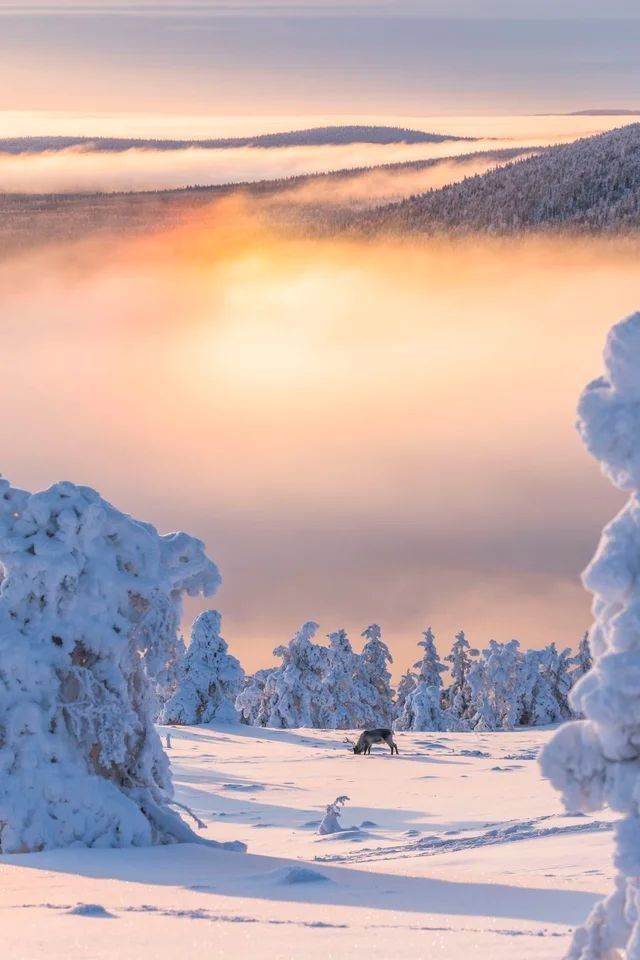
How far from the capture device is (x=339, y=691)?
68.0 meters

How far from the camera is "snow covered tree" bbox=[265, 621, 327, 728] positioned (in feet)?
217

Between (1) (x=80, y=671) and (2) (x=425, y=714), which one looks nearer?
(1) (x=80, y=671)

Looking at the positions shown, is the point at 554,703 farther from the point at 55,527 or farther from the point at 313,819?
the point at 55,527

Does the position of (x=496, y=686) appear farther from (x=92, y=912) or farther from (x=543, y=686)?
(x=92, y=912)

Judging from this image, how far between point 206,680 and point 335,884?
40.6 m

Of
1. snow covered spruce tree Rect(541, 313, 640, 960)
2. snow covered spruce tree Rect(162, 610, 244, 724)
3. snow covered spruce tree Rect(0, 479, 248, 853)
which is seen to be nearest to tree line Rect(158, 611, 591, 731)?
snow covered spruce tree Rect(162, 610, 244, 724)

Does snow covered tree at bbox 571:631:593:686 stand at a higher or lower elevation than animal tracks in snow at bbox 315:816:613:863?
higher

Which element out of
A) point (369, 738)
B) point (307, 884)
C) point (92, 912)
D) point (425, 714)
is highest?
point (425, 714)

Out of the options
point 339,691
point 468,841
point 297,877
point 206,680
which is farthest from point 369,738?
point 339,691

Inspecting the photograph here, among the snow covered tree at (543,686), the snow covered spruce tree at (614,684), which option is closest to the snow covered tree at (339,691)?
the snow covered tree at (543,686)

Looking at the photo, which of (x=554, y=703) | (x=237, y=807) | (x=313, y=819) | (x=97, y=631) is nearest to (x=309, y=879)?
(x=97, y=631)

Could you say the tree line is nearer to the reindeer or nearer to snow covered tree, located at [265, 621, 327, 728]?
snow covered tree, located at [265, 621, 327, 728]

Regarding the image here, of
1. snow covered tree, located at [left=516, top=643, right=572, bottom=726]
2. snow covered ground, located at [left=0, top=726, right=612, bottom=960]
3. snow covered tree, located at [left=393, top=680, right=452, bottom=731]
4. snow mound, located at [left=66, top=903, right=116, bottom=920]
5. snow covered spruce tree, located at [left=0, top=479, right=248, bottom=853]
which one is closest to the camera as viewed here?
snow covered ground, located at [left=0, top=726, right=612, bottom=960]

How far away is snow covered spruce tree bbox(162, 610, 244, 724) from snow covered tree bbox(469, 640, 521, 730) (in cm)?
1807
